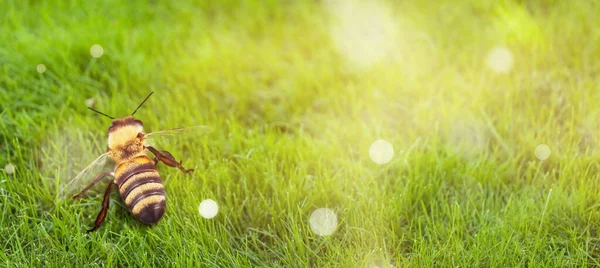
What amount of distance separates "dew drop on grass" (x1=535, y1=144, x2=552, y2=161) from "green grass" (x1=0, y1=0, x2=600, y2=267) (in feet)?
0.15

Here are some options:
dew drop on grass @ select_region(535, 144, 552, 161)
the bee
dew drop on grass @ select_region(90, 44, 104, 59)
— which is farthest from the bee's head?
dew drop on grass @ select_region(535, 144, 552, 161)

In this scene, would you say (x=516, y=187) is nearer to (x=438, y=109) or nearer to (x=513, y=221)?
(x=513, y=221)

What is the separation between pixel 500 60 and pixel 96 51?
285 cm

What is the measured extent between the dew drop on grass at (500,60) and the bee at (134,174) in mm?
2263

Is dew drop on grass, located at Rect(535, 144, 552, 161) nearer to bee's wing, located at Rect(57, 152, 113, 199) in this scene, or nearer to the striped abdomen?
the striped abdomen

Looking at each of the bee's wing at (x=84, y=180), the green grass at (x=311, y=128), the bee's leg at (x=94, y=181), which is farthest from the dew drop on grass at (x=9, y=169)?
the bee's leg at (x=94, y=181)

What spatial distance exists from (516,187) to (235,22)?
276 cm

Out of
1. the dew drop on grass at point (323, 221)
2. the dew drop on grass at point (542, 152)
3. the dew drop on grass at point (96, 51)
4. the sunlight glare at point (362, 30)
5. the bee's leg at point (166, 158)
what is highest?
the sunlight glare at point (362, 30)

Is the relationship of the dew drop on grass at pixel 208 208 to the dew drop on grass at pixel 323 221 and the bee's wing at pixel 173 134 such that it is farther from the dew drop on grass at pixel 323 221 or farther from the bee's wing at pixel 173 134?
the dew drop on grass at pixel 323 221

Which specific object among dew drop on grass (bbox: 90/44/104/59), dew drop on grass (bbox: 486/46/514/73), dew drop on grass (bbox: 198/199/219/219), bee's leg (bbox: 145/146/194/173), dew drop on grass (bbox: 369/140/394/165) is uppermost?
dew drop on grass (bbox: 90/44/104/59)

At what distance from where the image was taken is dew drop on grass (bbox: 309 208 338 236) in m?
3.46

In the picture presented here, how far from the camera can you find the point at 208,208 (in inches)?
140

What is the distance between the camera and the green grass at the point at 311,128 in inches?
134

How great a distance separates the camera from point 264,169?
149 inches
